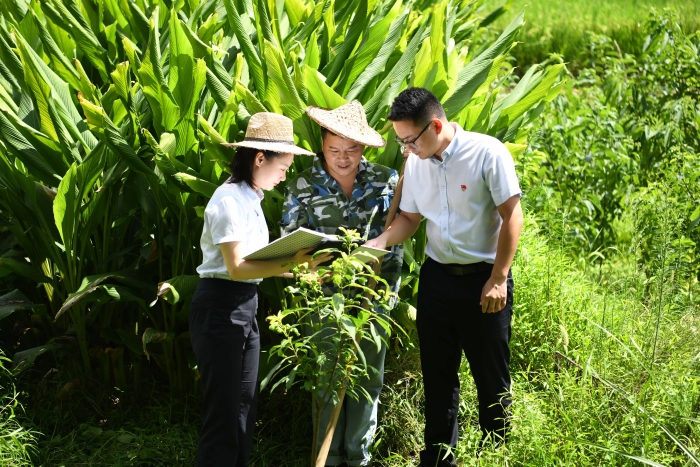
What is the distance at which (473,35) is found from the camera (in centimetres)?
638

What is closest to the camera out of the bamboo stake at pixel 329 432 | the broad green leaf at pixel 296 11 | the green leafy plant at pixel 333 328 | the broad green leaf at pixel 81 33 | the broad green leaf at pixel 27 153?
the green leafy plant at pixel 333 328

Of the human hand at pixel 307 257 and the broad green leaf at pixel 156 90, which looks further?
the broad green leaf at pixel 156 90

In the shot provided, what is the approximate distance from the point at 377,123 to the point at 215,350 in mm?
1181

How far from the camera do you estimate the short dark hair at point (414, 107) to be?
2.59 meters

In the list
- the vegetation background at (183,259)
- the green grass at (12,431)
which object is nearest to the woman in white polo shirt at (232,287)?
the vegetation background at (183,259)

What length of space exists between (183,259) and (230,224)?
0.83 m

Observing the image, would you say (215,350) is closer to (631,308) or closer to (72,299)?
(72,299)

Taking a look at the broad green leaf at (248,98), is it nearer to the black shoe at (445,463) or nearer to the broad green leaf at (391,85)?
the broad green leaf at (391,85)

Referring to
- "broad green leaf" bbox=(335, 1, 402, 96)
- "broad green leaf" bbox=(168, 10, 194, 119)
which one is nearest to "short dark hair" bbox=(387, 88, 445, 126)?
"broad green leaf" bbox=(335, 1, 402, 96)

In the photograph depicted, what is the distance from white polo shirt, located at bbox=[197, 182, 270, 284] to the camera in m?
2.44

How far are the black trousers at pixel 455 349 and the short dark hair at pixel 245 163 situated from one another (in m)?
0.74

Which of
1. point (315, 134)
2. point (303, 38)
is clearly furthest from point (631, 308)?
point (303, 38)

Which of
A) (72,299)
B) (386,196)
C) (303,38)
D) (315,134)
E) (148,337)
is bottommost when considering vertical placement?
(148,337)

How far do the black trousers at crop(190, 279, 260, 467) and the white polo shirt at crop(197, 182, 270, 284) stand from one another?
65 mm
